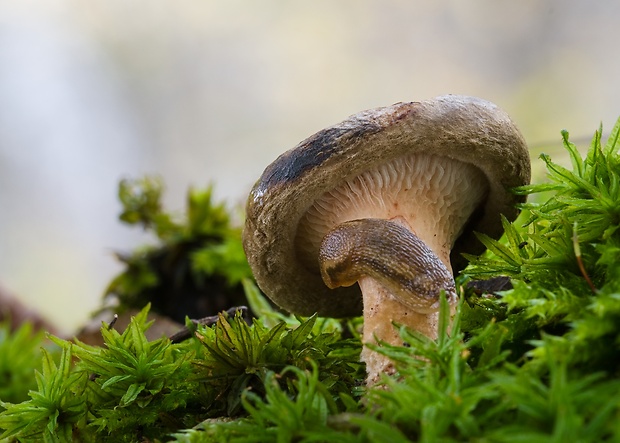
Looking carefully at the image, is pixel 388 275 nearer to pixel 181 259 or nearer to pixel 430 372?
pixel 430 372

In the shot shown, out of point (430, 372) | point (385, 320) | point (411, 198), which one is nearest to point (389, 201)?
point (411, 198)

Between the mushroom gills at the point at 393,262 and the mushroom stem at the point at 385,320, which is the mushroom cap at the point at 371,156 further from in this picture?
the mushroom stem at the point at 385,320

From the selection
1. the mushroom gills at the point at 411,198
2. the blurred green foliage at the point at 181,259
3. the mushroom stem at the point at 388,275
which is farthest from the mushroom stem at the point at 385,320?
the blurred green foliage at the point at 181,259

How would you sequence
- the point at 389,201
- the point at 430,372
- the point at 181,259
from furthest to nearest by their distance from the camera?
the point at 181,259
the point at 389,201
the point at 430,372

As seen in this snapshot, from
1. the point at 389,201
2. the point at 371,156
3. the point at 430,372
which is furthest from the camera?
the point at 389,201

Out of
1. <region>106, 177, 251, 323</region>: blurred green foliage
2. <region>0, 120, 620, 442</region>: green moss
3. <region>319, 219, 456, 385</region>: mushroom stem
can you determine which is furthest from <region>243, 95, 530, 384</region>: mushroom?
<region>106, 177, 251, 323</region>: blurred green foliage

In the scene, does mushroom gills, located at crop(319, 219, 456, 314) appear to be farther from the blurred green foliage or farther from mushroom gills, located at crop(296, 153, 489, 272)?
the blurred green foliage

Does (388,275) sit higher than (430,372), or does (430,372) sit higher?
(388,275)

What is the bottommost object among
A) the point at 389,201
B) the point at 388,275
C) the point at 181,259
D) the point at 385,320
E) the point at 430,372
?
the point at 430,372

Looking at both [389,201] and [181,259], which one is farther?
[181,259]
